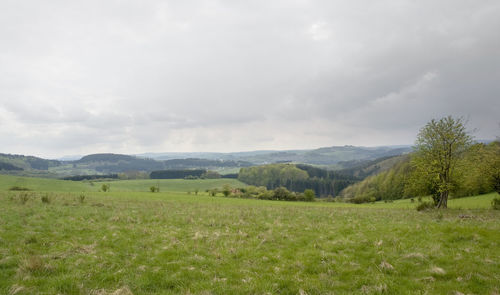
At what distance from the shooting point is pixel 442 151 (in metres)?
29.9

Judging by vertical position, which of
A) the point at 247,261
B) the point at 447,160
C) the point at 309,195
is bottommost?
the point at 309,195

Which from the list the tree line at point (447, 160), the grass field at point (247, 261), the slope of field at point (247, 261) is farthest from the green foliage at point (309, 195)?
the grass field at point (247, 261)

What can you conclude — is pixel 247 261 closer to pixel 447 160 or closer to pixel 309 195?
pixel 447 160

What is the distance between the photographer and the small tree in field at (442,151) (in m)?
29.6

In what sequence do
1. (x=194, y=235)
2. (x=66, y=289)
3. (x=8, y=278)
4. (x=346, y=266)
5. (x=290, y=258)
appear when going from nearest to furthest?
(x=66, y=289) → (x=8, y=278) → (x=346, y=266) → (x=290, y=258) → (x=194, y=235)

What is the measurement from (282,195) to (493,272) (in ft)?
263

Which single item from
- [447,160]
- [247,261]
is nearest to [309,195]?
[447,160]


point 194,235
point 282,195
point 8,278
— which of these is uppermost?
point 8,278

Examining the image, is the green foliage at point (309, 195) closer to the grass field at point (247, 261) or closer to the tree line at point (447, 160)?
the tree line at point (447, 160)

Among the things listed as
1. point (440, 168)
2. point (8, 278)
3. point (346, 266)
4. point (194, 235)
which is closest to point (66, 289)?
point (8, 278)

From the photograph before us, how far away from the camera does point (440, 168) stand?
2975 cm

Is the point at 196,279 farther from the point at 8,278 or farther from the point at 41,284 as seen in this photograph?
the point at 8,278

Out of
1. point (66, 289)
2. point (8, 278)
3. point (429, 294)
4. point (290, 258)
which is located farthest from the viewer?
point (290, 258)

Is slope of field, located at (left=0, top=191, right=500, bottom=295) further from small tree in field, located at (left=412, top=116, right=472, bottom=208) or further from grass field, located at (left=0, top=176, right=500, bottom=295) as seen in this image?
small tree in field, located at (left=412, top=116, right=472, bottom=208)
